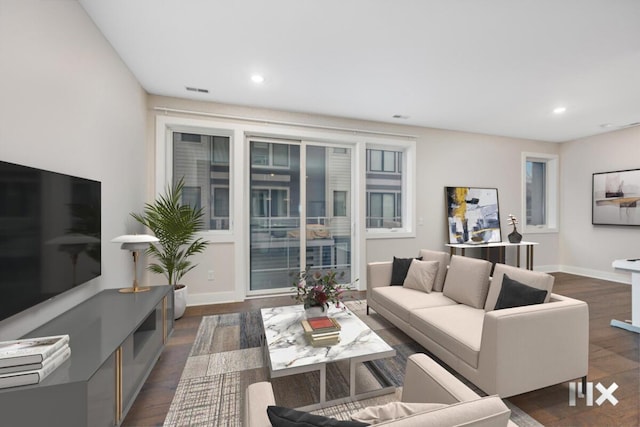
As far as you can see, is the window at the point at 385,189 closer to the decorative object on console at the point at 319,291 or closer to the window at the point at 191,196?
the decorative object on console at the point at 319,291

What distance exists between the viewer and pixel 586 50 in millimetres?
2465

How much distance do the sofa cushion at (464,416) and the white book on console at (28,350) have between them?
4.57 feet

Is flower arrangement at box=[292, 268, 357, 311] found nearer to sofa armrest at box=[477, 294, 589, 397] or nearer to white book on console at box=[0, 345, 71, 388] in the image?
sofa armrest at box=[477, 294, 589, 397]

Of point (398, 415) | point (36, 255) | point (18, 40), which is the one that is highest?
point (18, 40)

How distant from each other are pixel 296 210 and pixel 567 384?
3.36m

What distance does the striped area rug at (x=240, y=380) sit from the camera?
1720mm

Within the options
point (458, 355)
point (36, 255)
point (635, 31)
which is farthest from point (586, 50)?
point (36, 255)

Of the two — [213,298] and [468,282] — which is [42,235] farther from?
[468,282]

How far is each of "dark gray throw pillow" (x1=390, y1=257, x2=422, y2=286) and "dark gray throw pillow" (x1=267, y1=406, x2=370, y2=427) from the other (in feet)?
8.49

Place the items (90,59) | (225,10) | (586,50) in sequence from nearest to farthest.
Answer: (225,10) < (90,59) < (586,50)

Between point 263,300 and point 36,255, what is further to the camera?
point 263,300

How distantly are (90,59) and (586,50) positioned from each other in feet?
13.8

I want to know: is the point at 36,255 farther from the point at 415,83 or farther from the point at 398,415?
the point at 415,83

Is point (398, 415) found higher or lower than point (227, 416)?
higher
